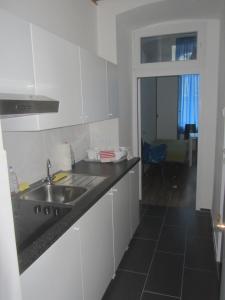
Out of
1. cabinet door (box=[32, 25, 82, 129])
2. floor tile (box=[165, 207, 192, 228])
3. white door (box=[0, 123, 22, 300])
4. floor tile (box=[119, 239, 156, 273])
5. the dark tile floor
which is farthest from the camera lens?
floor tile (box=[165, 207, 192, 228])

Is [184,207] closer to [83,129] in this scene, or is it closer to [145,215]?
[145,215]

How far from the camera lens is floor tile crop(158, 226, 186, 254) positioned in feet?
8.71

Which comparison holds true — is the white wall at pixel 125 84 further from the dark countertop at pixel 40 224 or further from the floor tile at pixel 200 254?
the floor tile at pixel 200 254

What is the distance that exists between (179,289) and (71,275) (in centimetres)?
113

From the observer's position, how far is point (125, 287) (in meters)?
2.13

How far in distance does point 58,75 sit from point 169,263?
6.66 ft

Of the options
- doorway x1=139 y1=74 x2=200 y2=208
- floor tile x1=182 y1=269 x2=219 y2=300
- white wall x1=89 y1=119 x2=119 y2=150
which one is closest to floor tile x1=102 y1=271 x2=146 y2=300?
floor tile x1=182 y1=269 x2=219 y2=300

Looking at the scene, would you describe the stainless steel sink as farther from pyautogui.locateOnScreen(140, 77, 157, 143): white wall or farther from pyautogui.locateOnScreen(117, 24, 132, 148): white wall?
pyautogui.locateOnScreen(140, 77, 157, 143): white wall

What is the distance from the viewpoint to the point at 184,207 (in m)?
3.64

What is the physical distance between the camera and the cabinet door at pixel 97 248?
163 centimetres

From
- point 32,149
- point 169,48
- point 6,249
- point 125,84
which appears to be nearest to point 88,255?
point 32,149

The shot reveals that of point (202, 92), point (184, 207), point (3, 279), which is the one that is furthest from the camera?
point (184, 207)

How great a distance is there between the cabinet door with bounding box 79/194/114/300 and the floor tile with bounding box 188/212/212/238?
1.31 m

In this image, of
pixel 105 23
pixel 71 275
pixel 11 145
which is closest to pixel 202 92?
pixel 105 23
